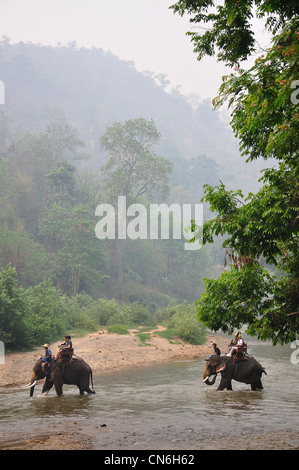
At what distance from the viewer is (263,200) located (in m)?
8.05

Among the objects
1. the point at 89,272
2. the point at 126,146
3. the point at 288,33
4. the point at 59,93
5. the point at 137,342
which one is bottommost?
the point at 137,342

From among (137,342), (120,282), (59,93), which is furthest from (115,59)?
(137,342)

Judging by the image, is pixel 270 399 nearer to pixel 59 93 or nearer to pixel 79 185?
pixel 79 185

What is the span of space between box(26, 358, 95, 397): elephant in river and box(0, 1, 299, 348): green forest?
17.8 feet

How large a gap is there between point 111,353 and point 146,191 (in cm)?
3906

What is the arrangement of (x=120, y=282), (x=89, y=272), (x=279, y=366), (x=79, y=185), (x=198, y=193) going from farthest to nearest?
(x=198, y=193) < (x=79, y=185) < (x=120, y=282) < (x=89, y=272) < (x=279, y=366)

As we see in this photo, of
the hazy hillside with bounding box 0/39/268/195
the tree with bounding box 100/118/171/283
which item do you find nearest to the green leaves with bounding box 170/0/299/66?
the tree with bounding box 100/118/171/283

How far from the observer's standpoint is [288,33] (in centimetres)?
745

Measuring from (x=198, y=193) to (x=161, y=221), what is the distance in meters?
47.5

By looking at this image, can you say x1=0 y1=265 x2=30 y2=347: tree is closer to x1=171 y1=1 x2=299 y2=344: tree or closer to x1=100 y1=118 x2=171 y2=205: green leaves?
x1=171 y1=1 x2=299 y2=344: tree

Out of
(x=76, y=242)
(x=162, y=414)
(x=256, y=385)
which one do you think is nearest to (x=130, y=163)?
(x=76, y=242)

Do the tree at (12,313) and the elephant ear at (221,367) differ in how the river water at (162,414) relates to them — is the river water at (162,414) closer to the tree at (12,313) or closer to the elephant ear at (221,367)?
the elephant ear at (221,367)

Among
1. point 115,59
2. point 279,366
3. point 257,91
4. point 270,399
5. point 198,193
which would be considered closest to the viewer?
point 257,91

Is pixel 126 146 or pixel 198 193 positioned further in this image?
pixel 198 193
